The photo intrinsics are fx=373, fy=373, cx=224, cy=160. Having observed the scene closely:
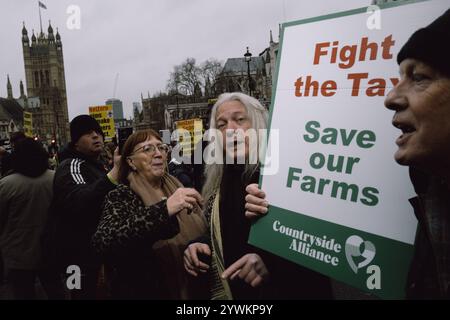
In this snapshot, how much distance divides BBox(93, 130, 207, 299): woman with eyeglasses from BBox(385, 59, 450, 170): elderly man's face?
110 cm

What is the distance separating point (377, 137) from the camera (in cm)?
134

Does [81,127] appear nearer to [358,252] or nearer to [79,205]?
[79,205]


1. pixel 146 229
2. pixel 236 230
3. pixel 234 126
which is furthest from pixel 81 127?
pixel 236 230

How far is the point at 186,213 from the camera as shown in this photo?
7.62 ft

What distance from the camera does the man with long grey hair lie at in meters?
1.70

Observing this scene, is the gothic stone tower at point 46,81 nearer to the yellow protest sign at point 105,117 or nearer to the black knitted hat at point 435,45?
the yellow protest sign at point 105,117

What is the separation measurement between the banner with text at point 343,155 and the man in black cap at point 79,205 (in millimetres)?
1688

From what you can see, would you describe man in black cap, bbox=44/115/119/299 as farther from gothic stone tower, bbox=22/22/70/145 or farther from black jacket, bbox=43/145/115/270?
gothic stone tower, bbox=22/22/70/145

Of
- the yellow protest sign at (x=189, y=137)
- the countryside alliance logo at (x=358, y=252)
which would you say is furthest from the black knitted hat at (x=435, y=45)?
→ the yellow protest sign at (x=189, y=137)

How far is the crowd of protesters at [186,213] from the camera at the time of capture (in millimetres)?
1147

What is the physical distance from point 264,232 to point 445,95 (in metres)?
0.86

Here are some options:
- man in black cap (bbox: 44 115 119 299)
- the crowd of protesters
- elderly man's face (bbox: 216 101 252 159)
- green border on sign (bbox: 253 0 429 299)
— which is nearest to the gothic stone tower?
the crowd of protesters

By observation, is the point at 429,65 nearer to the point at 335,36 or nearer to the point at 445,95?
the point at 445,95
